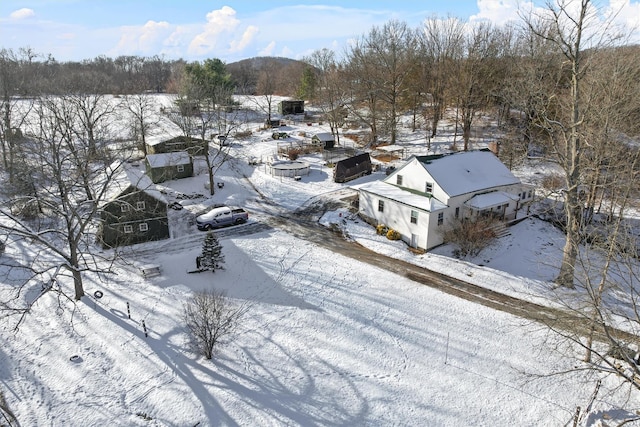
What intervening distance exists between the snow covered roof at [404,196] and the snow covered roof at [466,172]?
1.34 meters

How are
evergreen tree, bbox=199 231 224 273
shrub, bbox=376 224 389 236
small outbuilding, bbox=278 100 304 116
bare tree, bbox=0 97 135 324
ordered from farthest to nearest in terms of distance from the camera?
small outbuilding, bbox=278 100 304 116
shrub, bbox=376 224 389 236
evergreen tree, bbox=199 231 224 273
bare tree, bbox=0 97 135 324

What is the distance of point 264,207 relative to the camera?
36.4 m

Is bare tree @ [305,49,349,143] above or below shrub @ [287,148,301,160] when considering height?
above

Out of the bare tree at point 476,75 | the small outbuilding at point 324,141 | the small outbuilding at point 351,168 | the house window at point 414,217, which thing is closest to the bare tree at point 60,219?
the house window at point 414,217

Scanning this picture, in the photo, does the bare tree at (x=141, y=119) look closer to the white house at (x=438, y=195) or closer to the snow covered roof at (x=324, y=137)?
the snow covered roof at (x=324, y=137)

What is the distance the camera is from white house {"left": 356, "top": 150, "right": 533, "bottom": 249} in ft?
92.6

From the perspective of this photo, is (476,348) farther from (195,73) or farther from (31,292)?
(195,73)

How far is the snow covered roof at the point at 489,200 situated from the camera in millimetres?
29153

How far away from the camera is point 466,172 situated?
31.2 meters

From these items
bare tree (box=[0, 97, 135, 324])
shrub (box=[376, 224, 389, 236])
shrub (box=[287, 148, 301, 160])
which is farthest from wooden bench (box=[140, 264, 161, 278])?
shrub (box=[287, 148, 301, 160])

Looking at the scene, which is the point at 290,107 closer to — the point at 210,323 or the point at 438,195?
the point at 438,195

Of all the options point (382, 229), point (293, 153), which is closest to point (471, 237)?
point (382, 229)

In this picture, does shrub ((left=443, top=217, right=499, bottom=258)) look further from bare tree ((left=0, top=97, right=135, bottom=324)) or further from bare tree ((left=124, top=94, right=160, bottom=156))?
bare tree ((left=124, top=94, right=160, bottom=156))

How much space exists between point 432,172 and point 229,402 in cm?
2082
